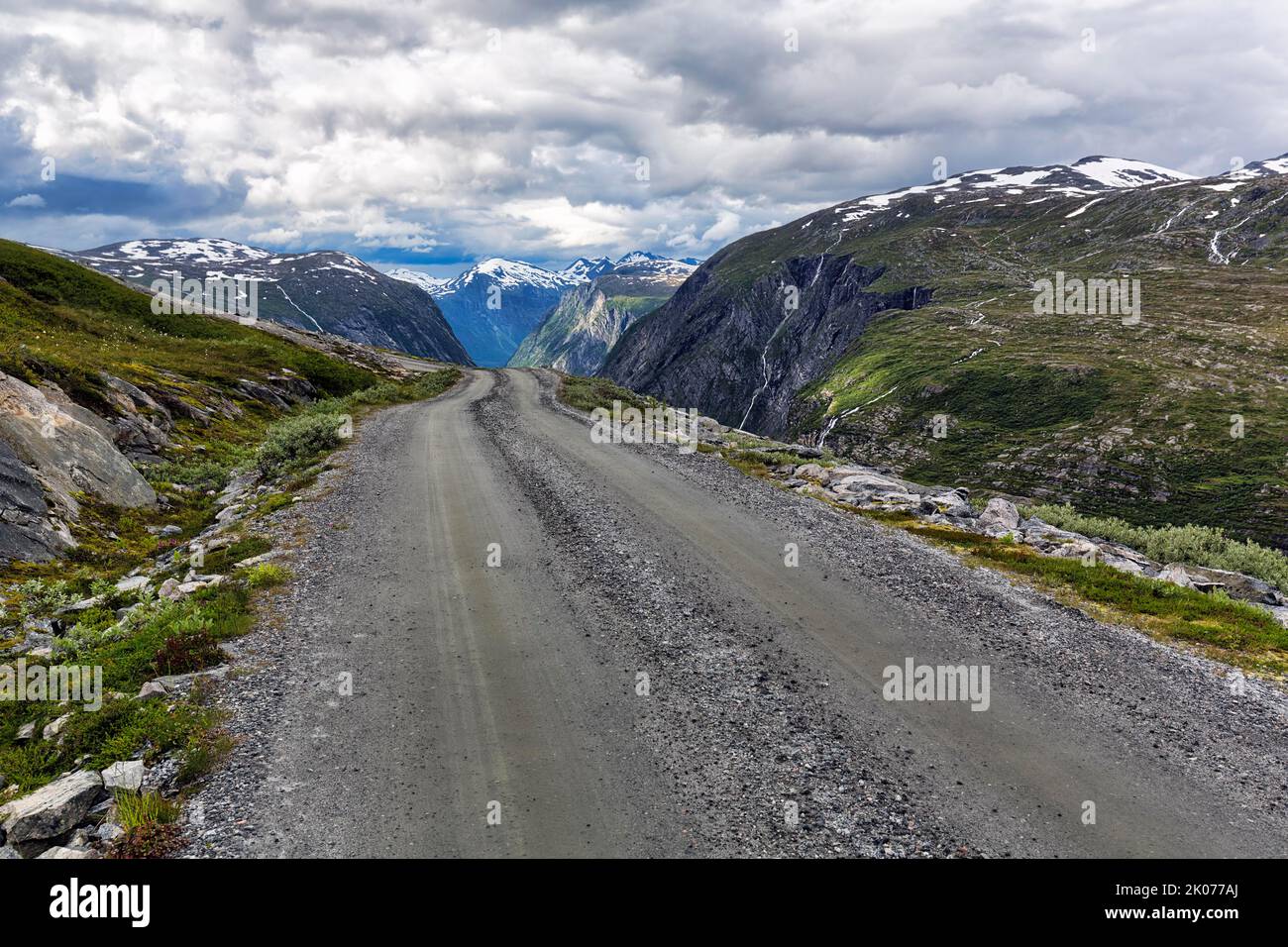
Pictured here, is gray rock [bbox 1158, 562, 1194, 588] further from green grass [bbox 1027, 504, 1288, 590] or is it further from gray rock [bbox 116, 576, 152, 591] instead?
gray rock [bbox 116, 576, 152, 591]

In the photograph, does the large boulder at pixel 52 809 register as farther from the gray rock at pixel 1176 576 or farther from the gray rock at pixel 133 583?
the gray rock at pixel 1176 576

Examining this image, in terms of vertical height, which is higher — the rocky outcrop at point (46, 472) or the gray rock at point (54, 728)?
the rocky outcrop at point (46, 472)

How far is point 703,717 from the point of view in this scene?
31.7ft

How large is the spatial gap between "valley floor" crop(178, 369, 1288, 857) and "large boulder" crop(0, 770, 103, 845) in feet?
4.06

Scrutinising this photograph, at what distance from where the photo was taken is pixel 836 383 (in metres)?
146

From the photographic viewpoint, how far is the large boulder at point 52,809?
22.4ft

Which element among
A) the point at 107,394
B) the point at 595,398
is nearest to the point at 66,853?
the point at 107,394

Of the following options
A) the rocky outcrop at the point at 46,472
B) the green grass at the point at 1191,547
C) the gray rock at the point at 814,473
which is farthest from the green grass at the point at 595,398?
the green grass at the point at 1191,547

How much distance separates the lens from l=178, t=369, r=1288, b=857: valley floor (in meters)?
7.37

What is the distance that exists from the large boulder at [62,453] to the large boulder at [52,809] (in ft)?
49.6

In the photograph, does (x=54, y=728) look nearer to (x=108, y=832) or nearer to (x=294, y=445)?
(x=108, y=832)

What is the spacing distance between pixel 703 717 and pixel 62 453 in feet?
76.1

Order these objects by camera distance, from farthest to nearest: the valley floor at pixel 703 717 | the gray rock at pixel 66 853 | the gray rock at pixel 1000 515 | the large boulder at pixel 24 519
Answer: the gray rock at pixel 1000 515 → the large boulder at pixel 24 519 → the valley floor at pixel 703 717 → the gray rock at pixel 66 853
